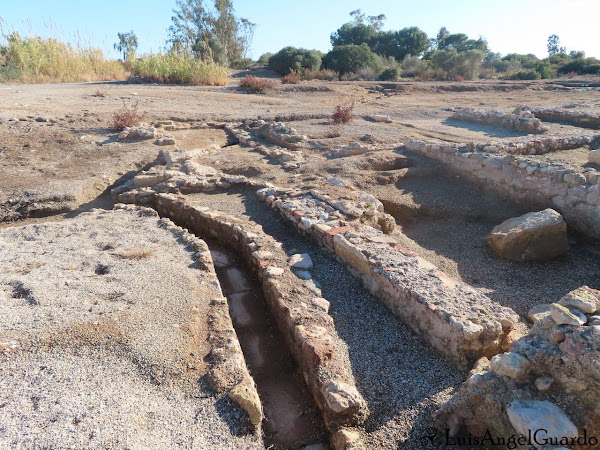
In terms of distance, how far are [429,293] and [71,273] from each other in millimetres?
2834

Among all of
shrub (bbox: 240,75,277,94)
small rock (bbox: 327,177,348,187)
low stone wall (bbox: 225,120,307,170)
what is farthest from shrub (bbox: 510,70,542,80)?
small rock (bbox: 327,177,348,187)

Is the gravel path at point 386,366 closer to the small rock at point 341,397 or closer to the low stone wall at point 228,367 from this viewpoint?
the small rock at point 341,397

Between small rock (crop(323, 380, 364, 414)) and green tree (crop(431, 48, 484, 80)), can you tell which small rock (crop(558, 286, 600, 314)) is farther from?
green tree (crop(431, 48, 484, 80))

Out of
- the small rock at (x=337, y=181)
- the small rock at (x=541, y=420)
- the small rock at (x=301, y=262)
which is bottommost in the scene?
the small rock at (x=301, y=262)

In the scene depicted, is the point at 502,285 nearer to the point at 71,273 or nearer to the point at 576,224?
the point at 576,224

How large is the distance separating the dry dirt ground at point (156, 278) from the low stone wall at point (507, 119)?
319 mm

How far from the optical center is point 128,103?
10.2 m

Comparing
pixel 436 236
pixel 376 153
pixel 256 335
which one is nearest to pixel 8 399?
pixel 256 335

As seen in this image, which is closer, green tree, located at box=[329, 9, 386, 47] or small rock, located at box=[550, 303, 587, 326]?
small rock, located at box=[550, 303, 587, 326]

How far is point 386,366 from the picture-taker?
8.86 feet

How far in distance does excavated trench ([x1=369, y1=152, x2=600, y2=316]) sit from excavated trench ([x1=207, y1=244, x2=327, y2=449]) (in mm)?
1915

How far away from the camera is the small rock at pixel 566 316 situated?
203 cm

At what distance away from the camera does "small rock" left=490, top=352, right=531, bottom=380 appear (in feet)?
6.75

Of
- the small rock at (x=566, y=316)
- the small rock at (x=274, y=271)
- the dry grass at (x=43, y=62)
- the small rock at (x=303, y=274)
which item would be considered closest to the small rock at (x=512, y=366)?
the small rock at (x=566, y=316)
